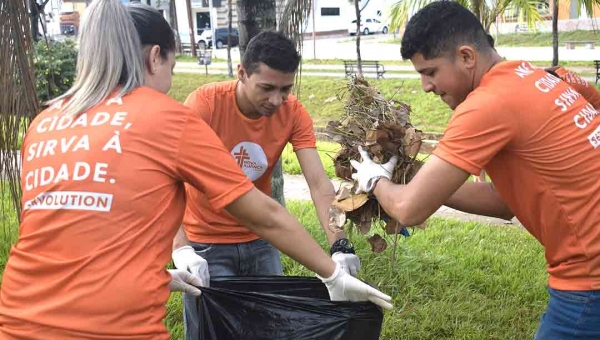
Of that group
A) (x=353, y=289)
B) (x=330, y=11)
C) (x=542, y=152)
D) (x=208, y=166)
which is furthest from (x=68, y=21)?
(x=542, y=152)

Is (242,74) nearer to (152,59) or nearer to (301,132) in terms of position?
(301,132)

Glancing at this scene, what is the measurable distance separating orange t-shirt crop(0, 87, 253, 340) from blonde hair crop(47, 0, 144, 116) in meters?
0.04

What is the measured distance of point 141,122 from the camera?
5.56 feet

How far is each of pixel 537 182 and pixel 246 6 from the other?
2.71 meters

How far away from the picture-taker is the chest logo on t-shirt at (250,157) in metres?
2.77

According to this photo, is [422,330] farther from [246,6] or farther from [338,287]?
[246,6]

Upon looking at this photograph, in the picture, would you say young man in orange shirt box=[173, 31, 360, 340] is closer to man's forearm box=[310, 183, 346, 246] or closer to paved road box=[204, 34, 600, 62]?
man's forearm box=[310, 183, 346, 246]

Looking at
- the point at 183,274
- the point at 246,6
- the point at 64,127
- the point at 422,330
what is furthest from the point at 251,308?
the point at 246,6

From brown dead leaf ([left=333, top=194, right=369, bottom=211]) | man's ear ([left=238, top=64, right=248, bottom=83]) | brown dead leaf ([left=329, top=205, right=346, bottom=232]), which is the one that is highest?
man's ear ([left=238, top=64, right=248, bottom=83])

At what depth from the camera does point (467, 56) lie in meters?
2.08

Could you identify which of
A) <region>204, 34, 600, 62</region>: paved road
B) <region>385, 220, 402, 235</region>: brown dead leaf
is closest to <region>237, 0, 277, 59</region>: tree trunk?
<region>385, 220, 402, 235</region>: brown dead leaf

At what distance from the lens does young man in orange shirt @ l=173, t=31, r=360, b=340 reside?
2703 mm

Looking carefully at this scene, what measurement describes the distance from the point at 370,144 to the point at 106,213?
102cm

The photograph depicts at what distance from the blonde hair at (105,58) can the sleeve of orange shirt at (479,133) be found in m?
0.91
